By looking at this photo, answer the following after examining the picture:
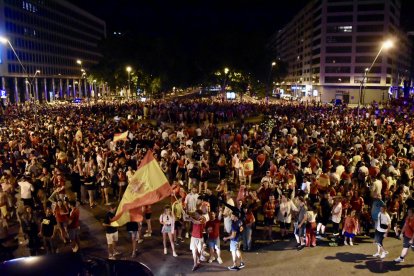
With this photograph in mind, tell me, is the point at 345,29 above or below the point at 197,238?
above

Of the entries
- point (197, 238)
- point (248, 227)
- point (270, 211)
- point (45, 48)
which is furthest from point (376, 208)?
point (45, 48)

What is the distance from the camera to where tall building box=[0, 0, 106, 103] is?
83500 mm

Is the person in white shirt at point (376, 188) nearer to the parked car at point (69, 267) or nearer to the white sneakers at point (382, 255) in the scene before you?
the white sneakers at point (382, 255)

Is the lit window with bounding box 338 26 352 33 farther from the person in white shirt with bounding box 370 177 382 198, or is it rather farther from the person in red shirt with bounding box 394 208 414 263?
the person in red shirt with bounding box 394 208 414 263

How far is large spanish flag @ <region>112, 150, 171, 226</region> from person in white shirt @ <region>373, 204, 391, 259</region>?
5629 mm

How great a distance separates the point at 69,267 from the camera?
19.8 ft

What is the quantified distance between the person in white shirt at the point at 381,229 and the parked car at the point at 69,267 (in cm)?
686

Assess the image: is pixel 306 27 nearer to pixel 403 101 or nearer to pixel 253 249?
pixel 403 101

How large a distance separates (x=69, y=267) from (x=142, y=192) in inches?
168

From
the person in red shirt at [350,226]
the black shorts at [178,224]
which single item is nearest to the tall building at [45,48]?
the black shorts at [178,224]

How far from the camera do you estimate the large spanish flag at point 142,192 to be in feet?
33.3

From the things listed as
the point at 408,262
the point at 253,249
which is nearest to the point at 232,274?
the point at 253,249

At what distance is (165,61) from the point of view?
240 ft

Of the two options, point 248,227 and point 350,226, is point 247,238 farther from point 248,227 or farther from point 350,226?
point 350,226
